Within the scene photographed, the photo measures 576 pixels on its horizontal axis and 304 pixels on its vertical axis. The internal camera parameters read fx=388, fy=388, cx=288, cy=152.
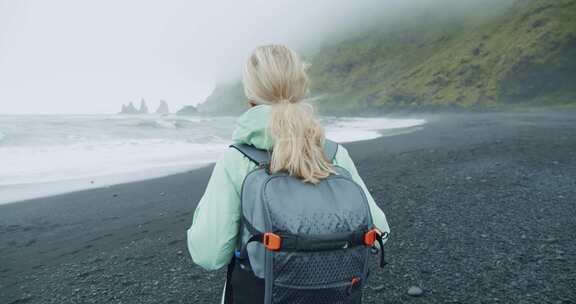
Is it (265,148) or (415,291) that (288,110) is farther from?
(415,291)

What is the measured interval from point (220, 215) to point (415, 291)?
343cm

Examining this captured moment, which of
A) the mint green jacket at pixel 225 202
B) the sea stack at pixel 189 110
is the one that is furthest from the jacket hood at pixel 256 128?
the sea stack at pixel 189 110

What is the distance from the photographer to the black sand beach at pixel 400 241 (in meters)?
4.82

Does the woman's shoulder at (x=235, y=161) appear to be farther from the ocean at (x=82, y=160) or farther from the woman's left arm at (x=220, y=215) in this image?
the ocean at (x=82, y=160)

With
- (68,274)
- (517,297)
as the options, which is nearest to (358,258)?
(517,297)

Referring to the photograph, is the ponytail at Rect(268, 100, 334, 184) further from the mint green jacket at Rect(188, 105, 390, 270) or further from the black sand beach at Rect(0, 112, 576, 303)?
the black sand beach at Rect(0, 112, 576, 303)

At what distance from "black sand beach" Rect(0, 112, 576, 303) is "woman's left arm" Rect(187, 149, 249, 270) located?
297 cm

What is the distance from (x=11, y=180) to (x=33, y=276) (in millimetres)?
10837

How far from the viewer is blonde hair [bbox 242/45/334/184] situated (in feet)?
6.59

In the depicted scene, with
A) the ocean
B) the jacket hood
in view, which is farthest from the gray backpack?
the ocean

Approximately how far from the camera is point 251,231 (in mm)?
1983

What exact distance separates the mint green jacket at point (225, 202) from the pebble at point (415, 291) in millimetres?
3198

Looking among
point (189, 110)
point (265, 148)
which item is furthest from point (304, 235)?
point (189, 110)

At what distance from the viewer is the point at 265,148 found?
2.11 m
